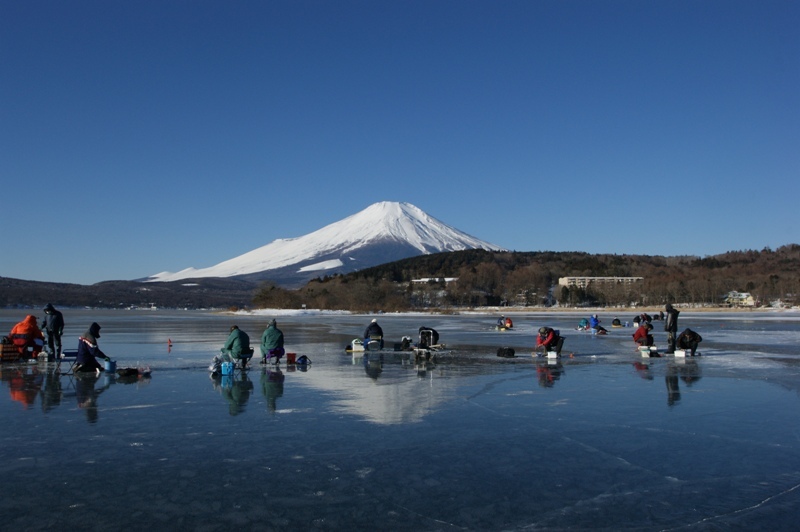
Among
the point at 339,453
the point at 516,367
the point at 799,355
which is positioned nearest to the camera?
the point at 339,453

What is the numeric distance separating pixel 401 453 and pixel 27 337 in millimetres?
15148

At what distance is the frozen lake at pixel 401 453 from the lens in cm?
584

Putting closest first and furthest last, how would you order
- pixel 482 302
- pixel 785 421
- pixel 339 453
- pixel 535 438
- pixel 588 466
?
1. pixel 588 466
2. pixel 339 453
3. pixel 535 438
4. pixel 785 421
5. pixel 482 302

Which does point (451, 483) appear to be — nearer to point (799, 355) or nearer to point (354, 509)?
point (354, 509)

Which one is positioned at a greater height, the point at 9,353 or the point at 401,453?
the point at 9,353

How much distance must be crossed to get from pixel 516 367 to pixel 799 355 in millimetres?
9715

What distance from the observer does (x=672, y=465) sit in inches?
291

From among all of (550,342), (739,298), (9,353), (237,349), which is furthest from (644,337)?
(739,298)

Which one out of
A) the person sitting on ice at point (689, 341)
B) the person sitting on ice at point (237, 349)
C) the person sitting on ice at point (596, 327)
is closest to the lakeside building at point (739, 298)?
the person sitting on ice at point (596, 327)

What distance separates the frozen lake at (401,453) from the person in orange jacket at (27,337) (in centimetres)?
456

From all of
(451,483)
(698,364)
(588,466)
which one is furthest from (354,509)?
(698,364)

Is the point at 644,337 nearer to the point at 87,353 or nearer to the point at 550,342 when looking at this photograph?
the point at 550,342

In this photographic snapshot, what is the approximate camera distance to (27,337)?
18.8 meters

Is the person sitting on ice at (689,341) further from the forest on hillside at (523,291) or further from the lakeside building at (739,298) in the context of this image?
the lakeside building at (739,298)
